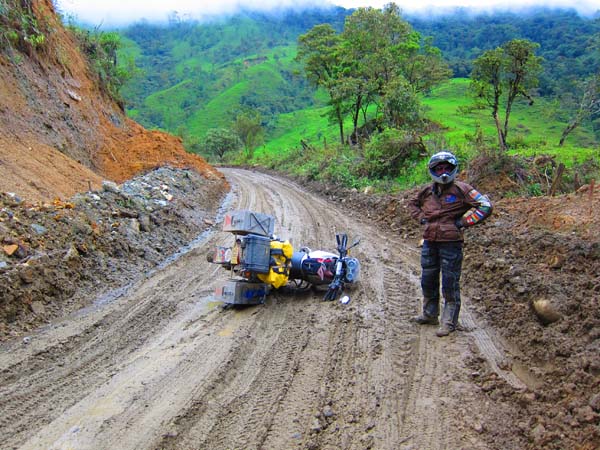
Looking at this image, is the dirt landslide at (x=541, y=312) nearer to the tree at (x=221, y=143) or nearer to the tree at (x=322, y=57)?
the tree at (x=322, y=57)

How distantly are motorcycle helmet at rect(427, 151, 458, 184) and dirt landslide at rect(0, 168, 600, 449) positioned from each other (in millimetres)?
1670

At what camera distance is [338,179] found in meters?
17.2

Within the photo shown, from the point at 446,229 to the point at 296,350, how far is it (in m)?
2.09

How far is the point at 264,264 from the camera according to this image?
235 inches

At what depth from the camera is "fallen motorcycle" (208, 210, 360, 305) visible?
5.85m

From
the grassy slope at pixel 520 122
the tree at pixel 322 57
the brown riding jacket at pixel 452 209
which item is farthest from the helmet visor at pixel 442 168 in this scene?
the tree at pixel 322 57

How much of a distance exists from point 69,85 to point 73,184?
24.6 feet

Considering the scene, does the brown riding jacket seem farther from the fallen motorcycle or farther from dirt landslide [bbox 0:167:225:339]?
dirt landslide [bbox 0:167:225:339]

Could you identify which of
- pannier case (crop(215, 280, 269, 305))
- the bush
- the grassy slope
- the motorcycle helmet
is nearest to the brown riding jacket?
the motorcycle helmet

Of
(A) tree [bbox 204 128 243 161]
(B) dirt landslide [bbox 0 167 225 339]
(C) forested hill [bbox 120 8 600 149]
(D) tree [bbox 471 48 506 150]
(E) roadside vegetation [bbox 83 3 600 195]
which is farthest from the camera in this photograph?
(C) forested hill [bbox 120 8 600 149]

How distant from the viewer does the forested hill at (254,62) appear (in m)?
71.0

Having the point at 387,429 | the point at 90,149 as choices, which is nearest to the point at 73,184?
the point at 90,149

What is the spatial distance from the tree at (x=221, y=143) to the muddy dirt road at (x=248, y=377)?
148ft

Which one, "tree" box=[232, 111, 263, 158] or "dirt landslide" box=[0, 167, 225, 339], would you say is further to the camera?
"tree" box=[232, 111, 263, 158]
